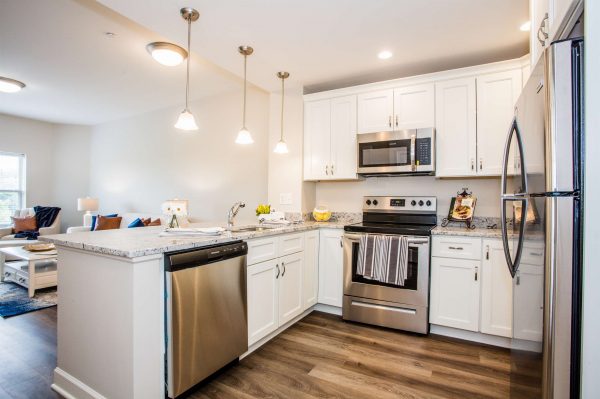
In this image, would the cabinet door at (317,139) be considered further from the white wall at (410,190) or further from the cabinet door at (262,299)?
the cabinet door at (262,299)

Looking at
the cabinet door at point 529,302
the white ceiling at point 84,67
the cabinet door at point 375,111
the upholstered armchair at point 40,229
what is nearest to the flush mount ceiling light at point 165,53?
the white ceiling at point 84,67

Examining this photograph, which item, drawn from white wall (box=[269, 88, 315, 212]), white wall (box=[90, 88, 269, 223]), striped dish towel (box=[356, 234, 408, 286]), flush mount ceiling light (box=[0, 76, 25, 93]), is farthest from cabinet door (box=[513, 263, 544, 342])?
flush mount ceiling light (box=[0, 76, 25, 93])

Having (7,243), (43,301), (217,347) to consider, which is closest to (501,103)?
(217,347)

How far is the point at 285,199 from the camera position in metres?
3.68

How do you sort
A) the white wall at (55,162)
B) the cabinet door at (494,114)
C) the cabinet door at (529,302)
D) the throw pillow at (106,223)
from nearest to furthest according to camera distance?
1. the cabinet door at (529,302)
2. the cabinet door at (494,114)
3. the throw pillow at (106,223)
4. the white wall at (55,162)

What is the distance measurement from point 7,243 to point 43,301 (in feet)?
7.76

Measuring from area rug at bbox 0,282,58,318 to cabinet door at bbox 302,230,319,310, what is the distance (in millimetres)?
2747

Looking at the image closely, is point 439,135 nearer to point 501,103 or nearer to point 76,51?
point 501,103

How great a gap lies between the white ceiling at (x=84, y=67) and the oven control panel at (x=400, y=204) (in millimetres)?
2398

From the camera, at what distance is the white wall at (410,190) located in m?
2.98

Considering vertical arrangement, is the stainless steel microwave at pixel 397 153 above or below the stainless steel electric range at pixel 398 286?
above

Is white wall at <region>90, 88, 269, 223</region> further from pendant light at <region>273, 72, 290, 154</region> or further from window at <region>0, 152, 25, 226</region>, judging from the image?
window at <region>0, 152, 25, 226</region>

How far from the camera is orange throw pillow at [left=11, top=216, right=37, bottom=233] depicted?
567cm

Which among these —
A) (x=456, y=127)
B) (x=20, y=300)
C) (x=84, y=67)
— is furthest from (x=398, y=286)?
(x=84, y=67)
